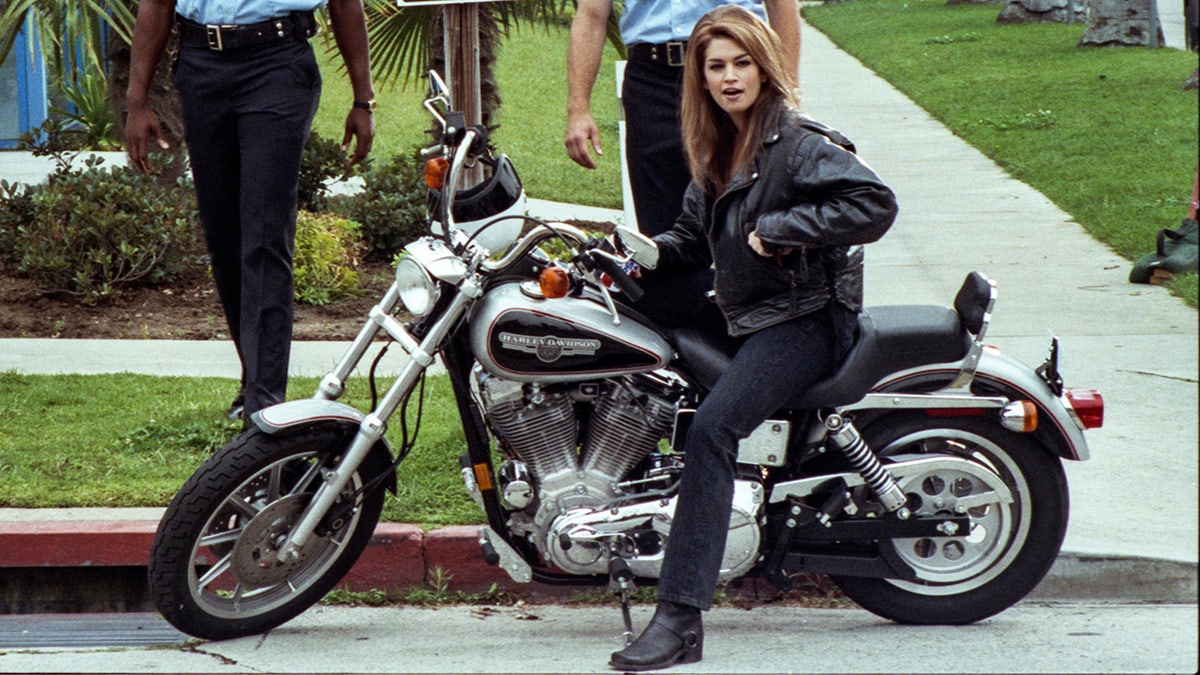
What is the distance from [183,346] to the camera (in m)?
7.35

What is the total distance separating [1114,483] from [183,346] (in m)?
4.36

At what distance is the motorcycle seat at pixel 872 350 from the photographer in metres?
3.96

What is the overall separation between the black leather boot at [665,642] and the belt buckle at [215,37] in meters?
2.48

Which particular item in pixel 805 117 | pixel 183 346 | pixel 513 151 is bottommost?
pixel 513 151

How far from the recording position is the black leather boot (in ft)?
12.5

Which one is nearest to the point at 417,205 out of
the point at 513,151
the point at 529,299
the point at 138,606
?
the point at 138,606

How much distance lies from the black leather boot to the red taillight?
1171 mm

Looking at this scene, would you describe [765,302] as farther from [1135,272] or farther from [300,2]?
[1135,272]

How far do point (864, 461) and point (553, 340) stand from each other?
88 centimetres

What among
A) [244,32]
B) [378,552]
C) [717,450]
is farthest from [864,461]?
[244,32]

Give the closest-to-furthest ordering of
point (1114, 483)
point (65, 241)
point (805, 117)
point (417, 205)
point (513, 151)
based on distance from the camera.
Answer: point (805, 117)
point (1114, 483)
point (65, 241)
point (417, 205)
point (513, 151)

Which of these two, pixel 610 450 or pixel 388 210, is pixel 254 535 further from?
pixel 388 210

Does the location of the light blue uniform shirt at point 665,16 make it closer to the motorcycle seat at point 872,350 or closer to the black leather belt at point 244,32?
the motorcycle seat at point 872,350

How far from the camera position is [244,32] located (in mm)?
5074
